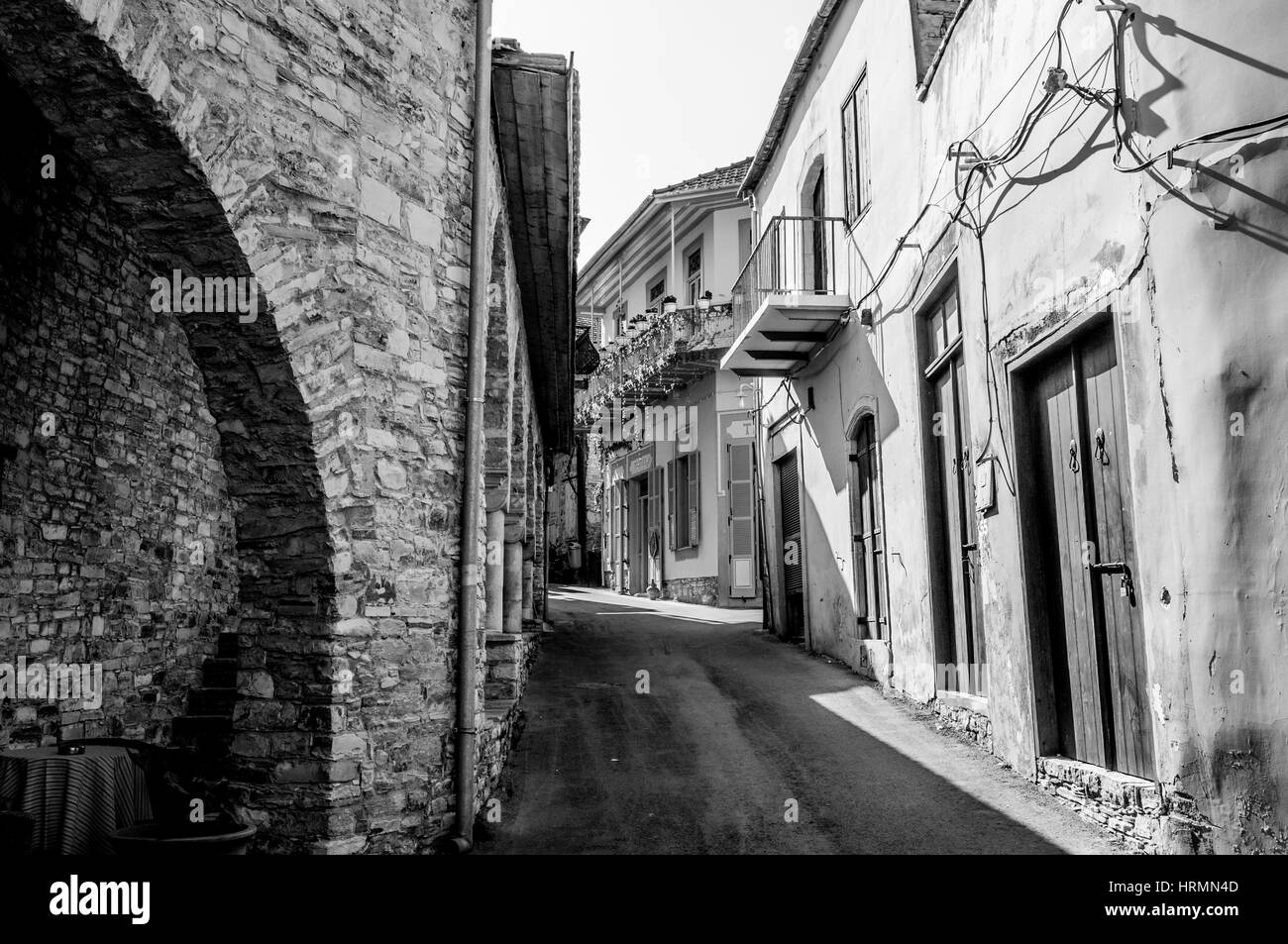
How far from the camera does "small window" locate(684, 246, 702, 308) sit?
1903cm

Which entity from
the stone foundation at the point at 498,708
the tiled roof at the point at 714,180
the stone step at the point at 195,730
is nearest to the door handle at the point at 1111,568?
the stone foundation at the point at 498,708

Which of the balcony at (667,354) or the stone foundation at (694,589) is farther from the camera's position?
the stone foundation at (694,589)

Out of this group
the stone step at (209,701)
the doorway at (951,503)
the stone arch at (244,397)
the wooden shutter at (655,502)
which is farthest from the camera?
the wooden shutter at (655,502)

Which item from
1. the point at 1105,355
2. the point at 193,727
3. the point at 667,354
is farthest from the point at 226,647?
the point at 667,354

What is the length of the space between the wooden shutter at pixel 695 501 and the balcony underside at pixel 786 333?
19.4 ft

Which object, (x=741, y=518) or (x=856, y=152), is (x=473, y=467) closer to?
(x=856, y=152)

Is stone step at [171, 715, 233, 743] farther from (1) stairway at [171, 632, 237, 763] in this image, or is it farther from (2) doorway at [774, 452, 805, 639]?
(2) doorway at [774, 452, 805, 639]

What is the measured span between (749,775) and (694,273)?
1392cm

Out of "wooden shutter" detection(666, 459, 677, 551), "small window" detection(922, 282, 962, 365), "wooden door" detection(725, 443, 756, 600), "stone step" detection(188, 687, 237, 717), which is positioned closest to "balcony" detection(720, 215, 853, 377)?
"small window" detection(922, 282, 962, 365)

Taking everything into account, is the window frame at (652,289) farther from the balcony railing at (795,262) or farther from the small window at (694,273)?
the balcony railing at (795,262)

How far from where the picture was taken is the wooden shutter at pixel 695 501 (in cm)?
1817

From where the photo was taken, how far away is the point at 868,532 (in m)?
9.80

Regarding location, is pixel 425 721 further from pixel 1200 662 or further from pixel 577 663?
pixel 577 663

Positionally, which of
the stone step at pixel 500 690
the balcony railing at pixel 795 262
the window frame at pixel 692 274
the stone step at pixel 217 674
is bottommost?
the stone step at pixel 500 690
